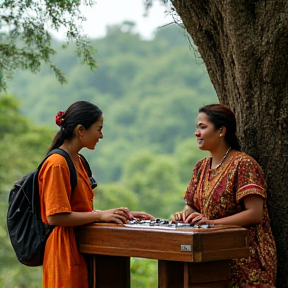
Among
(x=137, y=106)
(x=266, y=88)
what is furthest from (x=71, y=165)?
(x=137, y=106)

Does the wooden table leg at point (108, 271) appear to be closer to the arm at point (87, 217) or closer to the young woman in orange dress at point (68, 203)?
the young woman in orange dress at point (68, 203)

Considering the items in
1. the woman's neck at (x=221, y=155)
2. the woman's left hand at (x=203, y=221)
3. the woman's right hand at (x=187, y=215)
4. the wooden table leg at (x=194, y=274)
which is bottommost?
the wooden table leg at (x=194, y=274)

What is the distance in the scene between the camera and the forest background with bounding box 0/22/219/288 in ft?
98.3

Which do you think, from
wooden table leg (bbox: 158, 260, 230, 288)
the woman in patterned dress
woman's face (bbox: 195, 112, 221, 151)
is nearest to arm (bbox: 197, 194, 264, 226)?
the woman in patterned dress

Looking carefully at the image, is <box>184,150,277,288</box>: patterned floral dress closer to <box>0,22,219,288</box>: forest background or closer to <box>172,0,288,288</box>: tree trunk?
<box>172,0,288,288</box>: tree trunk

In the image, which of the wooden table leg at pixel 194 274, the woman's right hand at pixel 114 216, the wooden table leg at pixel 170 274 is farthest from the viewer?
the woman's right hand at pixel 114 216

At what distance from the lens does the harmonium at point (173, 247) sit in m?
3.64

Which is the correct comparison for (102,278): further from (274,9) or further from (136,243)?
(274,9)

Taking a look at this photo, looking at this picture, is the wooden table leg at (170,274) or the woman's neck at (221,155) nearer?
the wooden table leg at (170,274)

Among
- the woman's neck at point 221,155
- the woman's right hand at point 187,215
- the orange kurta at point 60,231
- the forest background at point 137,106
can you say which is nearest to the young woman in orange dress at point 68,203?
the orange kurta at point 60,231

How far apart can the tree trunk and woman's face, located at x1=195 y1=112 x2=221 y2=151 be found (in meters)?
0.47

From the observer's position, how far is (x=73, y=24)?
19.2 ft

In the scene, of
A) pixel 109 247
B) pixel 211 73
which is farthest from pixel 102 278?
pixel 211 73

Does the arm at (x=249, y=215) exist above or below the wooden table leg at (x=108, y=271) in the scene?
above
